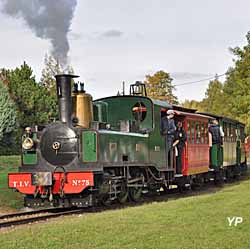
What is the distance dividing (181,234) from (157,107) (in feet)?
25.2

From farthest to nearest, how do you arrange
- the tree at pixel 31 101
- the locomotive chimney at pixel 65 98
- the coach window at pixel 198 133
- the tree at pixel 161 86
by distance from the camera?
the tree at pixel 161 86 → the tree at pixel 31 101 → the coach window at pixel 198 133 → the locomotive chimney at pixel 65 98

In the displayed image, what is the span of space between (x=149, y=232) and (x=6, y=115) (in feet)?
94.7

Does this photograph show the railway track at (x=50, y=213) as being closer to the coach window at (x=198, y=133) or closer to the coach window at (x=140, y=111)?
the coach window at (x=198, y=133)

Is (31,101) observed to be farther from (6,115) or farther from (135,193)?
(135,193)

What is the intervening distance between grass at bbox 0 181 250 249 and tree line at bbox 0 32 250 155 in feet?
→ 63.3

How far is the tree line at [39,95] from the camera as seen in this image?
30656 mm

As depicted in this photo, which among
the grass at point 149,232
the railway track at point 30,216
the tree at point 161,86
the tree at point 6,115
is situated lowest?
the railway track at point 30,216

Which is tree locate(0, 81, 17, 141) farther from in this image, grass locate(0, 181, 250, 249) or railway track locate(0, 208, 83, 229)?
grass locate(0, 181, 250, 249)

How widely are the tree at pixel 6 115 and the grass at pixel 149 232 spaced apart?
25.7 metres

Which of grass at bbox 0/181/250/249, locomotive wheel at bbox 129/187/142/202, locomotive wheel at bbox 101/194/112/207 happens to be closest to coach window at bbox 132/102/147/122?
locomotive wheel at bbox 129/187/142/202

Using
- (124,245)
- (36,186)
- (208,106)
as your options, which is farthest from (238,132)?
(208,106)

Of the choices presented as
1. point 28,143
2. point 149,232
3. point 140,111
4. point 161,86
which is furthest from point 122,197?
point 161,86

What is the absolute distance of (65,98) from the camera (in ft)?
44.1

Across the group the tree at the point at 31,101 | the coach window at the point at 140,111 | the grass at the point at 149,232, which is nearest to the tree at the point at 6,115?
the tree at the point at 31,101
